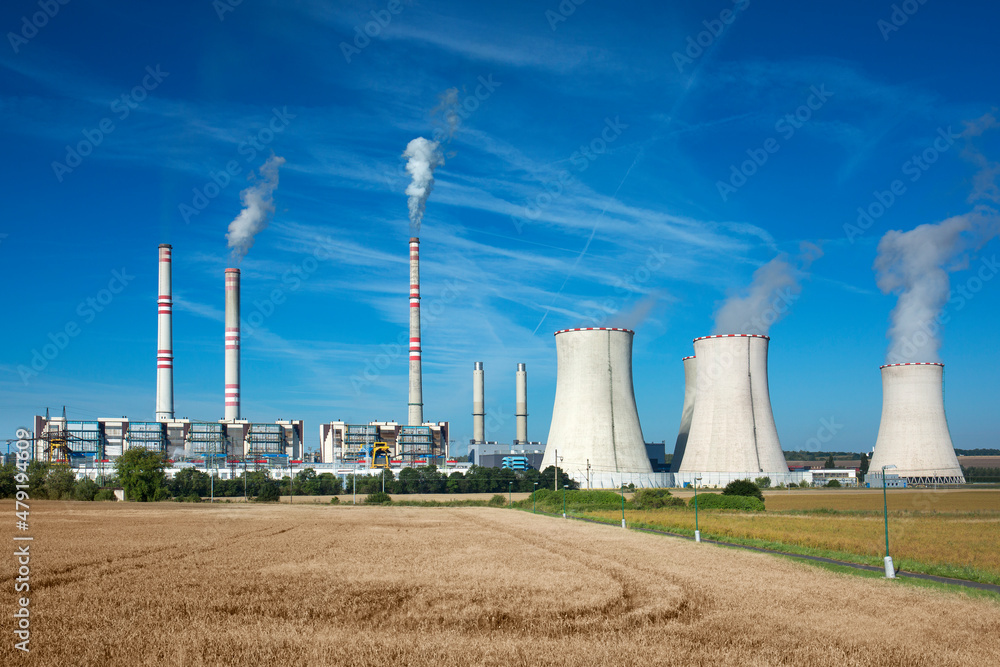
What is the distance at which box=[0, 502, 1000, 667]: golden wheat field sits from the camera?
299 inches

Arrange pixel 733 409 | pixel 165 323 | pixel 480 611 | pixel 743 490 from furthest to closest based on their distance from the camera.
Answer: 1. pixel 165 323
2. pixel 733 409
3. pixel 743 490
4. pixel 480 611

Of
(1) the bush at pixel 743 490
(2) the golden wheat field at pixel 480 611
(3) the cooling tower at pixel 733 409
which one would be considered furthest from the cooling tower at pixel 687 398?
(2) the golden wheat field at pixel 480 611

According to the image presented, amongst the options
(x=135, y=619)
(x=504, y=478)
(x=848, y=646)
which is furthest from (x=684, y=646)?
(x=504, y=478)

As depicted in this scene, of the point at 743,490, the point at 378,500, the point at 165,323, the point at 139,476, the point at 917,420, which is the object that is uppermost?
the point at 165,323

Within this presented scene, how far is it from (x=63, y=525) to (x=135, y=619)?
21.1 metres

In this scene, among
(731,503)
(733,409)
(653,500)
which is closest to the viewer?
(731,503)

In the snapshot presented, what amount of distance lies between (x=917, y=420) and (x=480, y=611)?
164ft

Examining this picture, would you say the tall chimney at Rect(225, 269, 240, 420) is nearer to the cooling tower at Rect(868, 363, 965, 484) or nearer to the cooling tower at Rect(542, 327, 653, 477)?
the cooling tower at Rect(542, 327, 653, 477)

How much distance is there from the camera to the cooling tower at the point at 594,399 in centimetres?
4922

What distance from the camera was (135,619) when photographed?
9.13 meters

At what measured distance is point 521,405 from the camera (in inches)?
3735

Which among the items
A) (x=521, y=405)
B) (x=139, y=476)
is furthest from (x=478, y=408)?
(x=139, y=476)

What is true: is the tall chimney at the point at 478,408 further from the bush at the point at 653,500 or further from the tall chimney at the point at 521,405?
the bush at the point at 653,500

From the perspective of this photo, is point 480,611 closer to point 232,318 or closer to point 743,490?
point 743,490
